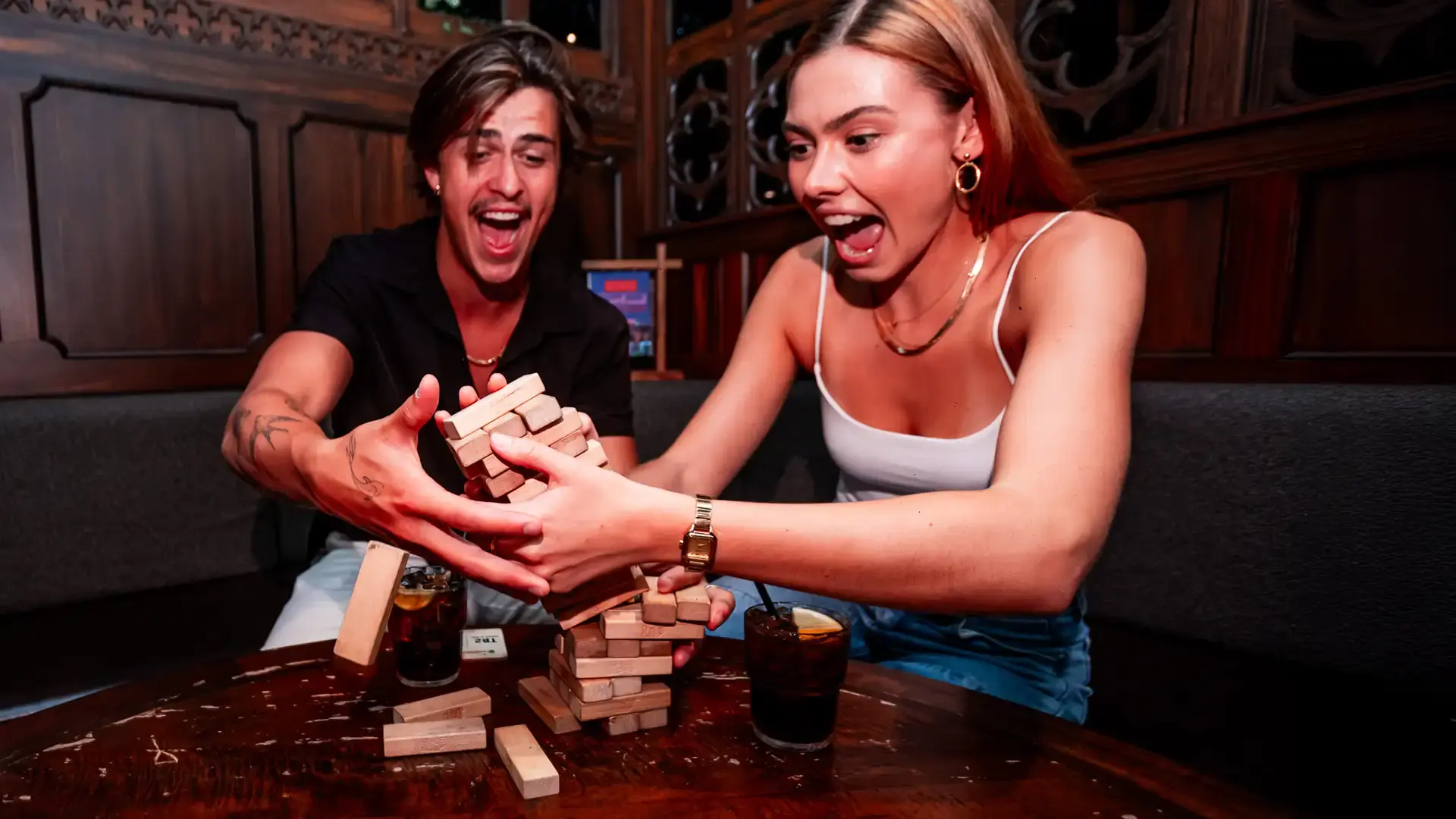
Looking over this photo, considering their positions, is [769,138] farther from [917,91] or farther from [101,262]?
[101,262]

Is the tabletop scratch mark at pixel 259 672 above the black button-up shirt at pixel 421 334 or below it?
below

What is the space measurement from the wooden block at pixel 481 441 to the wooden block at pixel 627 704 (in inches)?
12.3

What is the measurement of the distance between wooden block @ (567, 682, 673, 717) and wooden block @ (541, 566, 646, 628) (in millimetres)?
96

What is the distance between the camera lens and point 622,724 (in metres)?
0.98

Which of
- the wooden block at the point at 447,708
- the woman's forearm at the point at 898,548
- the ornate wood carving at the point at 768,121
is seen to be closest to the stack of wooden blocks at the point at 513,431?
the woman's forearm at the point at 898,548

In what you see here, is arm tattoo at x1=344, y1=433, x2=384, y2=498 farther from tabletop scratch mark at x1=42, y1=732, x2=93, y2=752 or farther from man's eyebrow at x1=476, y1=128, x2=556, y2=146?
man's eyebrow at x1=476, y1=128, x2=556, y2=146

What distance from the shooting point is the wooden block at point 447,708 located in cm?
97

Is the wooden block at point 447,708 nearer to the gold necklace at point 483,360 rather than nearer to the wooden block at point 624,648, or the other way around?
the wooden block at point 624,648

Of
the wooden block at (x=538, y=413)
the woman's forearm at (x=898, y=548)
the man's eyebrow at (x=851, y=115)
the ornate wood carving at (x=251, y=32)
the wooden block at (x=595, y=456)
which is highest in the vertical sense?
the ornate wood carving at (x=251, y=32)

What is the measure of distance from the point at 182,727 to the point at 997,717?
1023 millimetres

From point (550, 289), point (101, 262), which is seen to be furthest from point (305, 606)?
point (101, 262)

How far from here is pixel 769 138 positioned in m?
3.38

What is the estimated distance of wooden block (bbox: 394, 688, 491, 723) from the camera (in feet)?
3.17

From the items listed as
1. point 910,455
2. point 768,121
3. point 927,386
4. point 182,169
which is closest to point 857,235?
point 927,386
